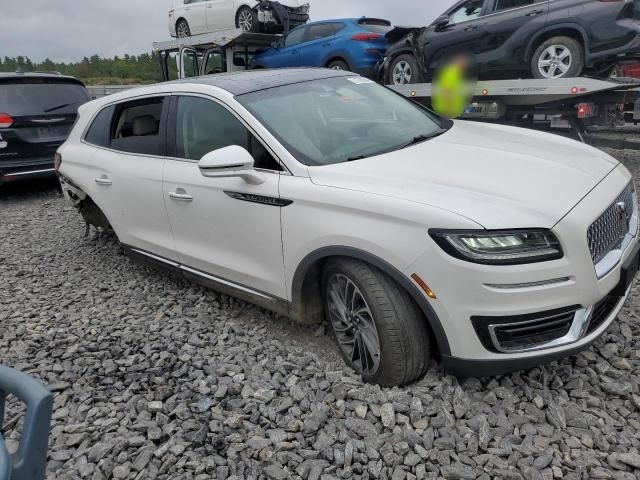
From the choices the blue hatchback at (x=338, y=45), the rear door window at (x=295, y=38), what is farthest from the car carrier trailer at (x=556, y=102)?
the rear door window at (x=295, y=38)

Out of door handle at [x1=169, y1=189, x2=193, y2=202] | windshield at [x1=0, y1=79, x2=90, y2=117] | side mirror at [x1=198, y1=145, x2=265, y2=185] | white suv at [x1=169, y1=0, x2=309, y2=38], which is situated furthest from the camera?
white suv at [x1=169, y1=0, x2=309, y2=38]

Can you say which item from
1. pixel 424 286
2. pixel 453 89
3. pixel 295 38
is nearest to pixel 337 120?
pixel 424 286

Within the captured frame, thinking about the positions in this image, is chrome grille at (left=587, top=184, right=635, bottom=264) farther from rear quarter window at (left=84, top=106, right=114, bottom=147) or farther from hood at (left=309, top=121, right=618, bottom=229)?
rear quarter window at (left=84, top=106, right=114, bottom=147)

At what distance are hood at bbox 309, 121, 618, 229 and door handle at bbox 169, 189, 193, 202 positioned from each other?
1008 mm

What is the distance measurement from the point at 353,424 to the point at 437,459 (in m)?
0.41

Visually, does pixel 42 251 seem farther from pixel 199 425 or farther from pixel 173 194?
pixel 199 425

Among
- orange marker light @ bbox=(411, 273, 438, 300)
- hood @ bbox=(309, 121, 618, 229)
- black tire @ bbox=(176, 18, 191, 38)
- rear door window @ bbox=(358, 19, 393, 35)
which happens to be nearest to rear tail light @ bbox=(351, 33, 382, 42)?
rear door window @ bbox=(358, 19, 393, 35)

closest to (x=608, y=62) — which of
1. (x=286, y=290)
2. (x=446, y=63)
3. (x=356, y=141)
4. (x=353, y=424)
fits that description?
(x=446, y=63)

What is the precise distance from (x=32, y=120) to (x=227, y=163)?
227 inches

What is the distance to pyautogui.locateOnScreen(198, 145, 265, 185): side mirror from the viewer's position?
275 centimetres

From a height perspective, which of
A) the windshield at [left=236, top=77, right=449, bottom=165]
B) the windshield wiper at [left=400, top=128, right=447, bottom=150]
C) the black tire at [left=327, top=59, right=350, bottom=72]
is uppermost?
the black tire at [left=327, top=59, right=350, bottom=72]

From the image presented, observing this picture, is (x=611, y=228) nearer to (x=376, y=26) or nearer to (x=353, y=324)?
(x=353, y=324)

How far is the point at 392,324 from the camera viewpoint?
2.44 metres

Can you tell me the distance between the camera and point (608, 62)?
6.45 meters
